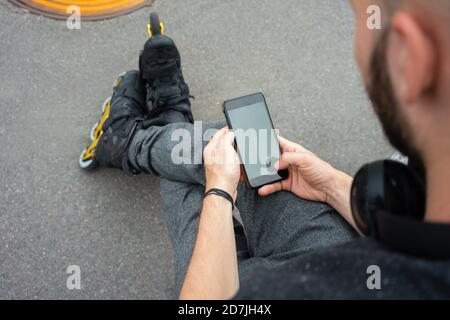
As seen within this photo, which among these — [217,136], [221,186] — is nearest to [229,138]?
[217,136]

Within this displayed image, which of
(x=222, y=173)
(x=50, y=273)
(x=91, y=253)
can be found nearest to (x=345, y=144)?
(x=222, y=173)

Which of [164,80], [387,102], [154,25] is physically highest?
[154,25]

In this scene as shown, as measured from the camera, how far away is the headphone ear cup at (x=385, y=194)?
2.35 feet

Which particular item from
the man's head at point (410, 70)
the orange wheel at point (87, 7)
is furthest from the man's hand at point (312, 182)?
the orange wheel at point (87, 7)

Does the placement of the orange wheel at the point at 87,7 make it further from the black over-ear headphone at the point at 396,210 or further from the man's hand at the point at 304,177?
the black over-ear headphone at the point at 396,210

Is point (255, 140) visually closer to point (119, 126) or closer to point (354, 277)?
point (119, 126)

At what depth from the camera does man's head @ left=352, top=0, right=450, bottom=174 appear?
50 centimetres

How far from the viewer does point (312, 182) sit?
1.18 meters

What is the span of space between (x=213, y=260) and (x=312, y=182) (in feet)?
1.31

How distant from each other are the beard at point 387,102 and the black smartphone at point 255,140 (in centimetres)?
59

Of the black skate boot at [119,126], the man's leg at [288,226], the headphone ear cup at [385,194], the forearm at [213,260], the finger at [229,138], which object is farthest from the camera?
the black skate boot at [119,126]

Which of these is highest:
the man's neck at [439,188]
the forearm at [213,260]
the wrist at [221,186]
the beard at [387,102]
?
the beard at [387,102]

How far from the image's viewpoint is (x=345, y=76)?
6.03 ft

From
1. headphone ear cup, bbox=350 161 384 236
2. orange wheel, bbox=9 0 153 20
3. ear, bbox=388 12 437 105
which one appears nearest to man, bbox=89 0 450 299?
ear, bbox=388 12 437 105
